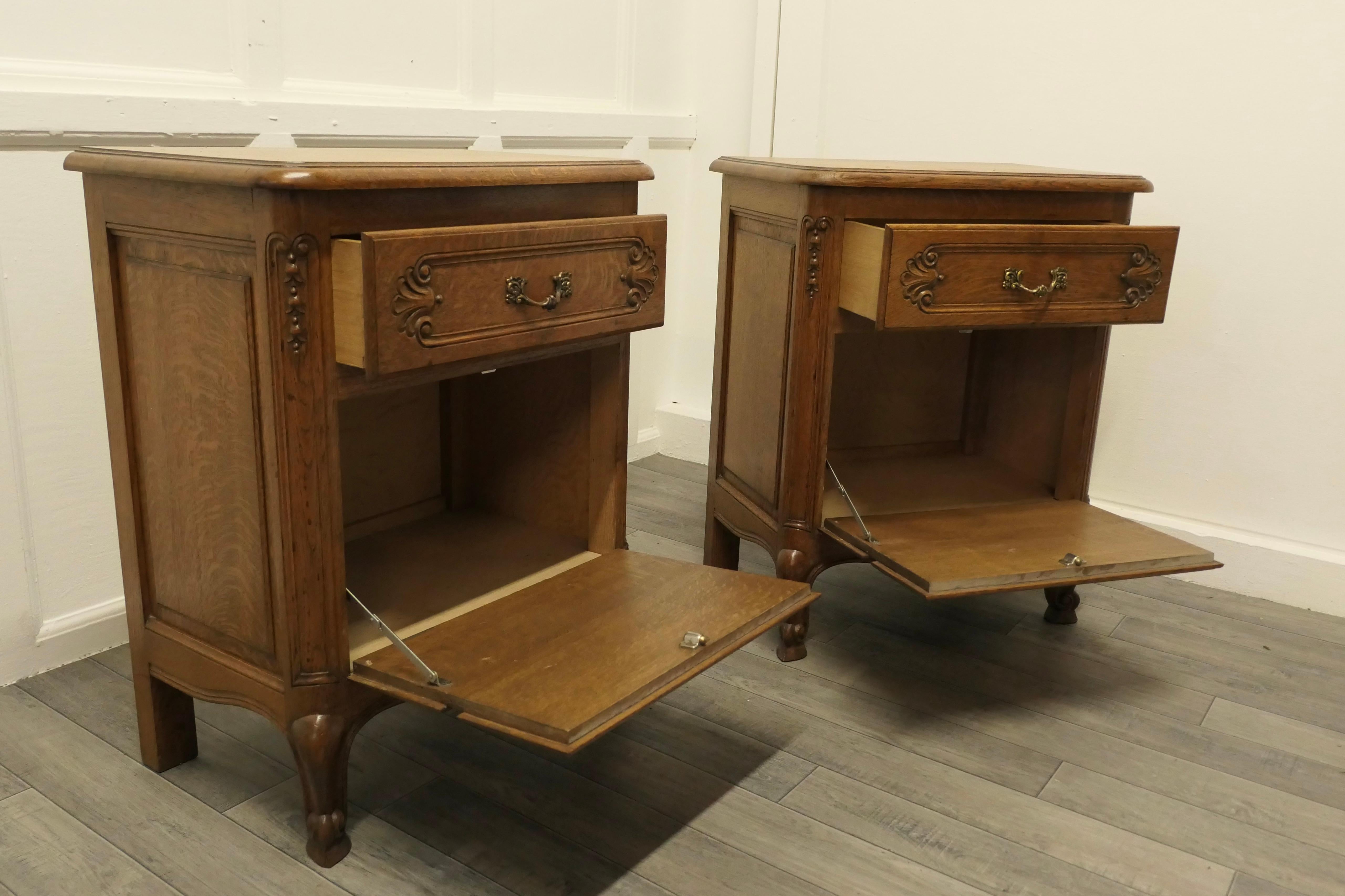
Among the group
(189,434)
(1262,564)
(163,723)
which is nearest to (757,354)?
(189,434)

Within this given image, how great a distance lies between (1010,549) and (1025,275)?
0.43 metres

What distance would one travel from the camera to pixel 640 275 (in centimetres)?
153

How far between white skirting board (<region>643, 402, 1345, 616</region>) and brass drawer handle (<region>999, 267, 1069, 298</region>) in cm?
83

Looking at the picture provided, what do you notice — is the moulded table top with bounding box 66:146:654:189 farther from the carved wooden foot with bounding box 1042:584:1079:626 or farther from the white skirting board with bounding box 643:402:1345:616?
the white skirting board with bounding box 643:402:1345:616

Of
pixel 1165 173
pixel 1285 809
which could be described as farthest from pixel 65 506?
pixel 1165 173

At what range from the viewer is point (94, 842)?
140cm

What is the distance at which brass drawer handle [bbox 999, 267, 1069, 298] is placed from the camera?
5.67ft

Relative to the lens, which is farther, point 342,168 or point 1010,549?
point 1010,549

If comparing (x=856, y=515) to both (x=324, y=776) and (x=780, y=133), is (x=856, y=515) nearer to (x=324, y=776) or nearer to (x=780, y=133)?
(x=324, y=776)

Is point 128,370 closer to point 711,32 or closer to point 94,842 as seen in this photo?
point 94,842

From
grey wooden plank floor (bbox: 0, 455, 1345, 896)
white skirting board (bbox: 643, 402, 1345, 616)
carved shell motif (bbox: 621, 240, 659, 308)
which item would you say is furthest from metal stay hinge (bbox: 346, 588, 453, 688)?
white skirting board (bbox: 643, 402, 1345, 616)

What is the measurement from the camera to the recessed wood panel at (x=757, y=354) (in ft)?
6.17

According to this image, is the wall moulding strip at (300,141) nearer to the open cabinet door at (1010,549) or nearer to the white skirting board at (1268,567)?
the open cabinet door at (1010,549)

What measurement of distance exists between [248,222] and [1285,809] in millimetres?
1550
